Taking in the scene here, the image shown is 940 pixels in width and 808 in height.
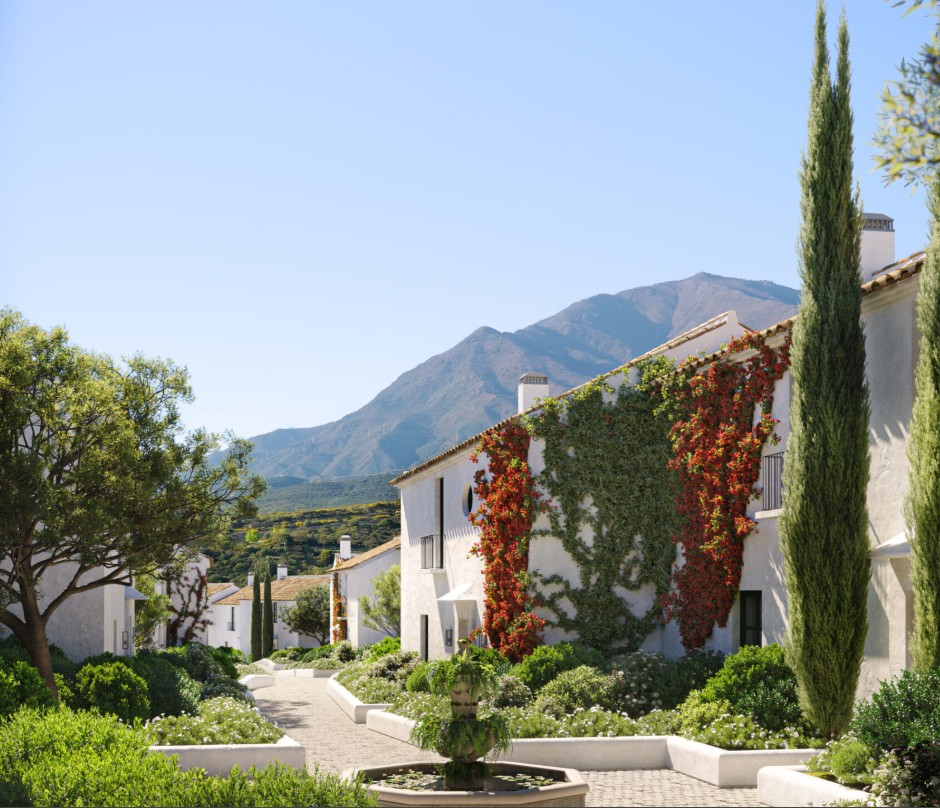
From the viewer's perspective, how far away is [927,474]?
1251cm

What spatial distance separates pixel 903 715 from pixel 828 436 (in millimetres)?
4147

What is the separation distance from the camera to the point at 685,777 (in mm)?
14500

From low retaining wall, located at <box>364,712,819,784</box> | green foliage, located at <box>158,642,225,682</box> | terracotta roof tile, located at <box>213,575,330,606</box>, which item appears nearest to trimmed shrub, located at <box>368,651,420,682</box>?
green foliage, located at <box>158,642,225,682</box>

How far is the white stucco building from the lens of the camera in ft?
45.9

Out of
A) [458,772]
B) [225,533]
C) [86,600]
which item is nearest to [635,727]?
[458,772]

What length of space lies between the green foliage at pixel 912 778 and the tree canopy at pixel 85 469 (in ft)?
41.6

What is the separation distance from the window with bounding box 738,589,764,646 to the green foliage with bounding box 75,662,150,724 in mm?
9932

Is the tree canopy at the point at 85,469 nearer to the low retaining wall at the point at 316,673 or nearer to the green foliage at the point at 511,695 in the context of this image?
the green foliage at the point at 511,695

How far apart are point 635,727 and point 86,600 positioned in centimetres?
1186

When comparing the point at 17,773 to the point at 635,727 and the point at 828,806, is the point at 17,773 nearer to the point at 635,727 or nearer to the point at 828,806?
the point at 828,806

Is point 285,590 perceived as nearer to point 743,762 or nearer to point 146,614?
point 146,614

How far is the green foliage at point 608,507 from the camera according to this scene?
20984 millimetres

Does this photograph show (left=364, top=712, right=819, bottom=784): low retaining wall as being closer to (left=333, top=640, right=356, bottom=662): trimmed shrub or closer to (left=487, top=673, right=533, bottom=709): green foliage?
(left=487, top=673, right=533, bottom=709): green foliage

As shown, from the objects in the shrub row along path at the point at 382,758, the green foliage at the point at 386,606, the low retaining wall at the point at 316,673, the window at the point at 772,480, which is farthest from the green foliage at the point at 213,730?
the low retaining wall at the point at 316,673
